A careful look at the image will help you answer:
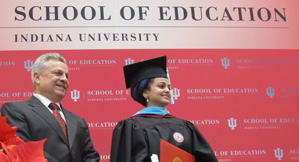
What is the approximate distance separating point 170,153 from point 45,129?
0.88 meters

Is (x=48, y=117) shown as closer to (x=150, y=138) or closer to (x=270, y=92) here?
(x=150, y=138)

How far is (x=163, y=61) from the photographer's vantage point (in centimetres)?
324

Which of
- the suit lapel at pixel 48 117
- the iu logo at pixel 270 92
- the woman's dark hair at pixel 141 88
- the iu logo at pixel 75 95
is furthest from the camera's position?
the iu logo at pixel 270 92

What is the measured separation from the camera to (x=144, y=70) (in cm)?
316

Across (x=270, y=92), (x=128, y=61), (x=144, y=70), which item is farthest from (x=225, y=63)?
(x=144, y=70)

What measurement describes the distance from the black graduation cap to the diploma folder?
753mm

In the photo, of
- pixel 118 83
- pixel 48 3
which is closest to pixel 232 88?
pixel 118 83

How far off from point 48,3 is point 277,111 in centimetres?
288

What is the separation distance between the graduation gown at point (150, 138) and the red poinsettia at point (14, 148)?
6.07ft

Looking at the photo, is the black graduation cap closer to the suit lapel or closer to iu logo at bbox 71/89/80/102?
the suit lapel

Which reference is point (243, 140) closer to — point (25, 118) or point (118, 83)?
point (118, 83)

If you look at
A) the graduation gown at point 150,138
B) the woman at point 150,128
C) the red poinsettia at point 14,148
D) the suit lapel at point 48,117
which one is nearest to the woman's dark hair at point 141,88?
the woman at point 150,128

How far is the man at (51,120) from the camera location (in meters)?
2.57

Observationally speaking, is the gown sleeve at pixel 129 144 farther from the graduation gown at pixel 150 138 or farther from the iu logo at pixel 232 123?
the iu logo at pixel 232 123
